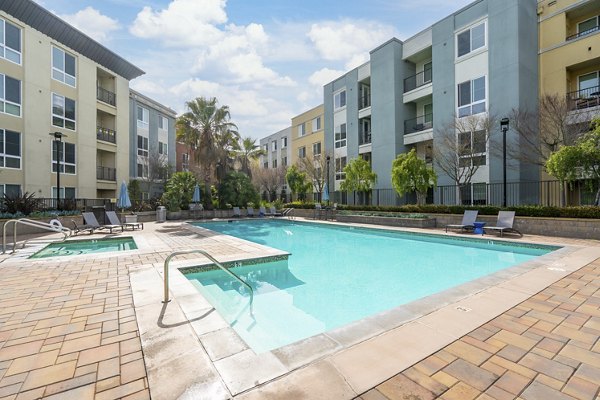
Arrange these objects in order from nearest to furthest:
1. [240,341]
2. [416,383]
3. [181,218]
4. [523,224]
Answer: [416,383] → [240,341] → [523,224] → [181,218]

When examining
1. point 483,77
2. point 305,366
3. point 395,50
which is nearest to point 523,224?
point 483,77

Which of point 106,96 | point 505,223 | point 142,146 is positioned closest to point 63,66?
point 106,96

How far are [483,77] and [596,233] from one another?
10.8 meters

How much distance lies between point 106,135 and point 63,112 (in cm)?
361

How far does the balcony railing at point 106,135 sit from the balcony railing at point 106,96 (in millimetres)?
2204

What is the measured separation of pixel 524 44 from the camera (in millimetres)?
15531

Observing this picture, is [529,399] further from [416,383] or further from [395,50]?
[395,50]

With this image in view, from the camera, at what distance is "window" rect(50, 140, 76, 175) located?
1851 cm

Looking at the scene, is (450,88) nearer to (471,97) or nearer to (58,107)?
(471,97)

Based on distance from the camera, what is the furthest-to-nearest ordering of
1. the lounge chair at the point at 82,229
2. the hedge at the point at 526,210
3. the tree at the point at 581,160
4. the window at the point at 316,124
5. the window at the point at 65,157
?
the window at the point at 316,124
the window at the point at 65,157
the lounge chair at the point at 82,229
the hedge at the point at 526,210
the tree at the point at 581,160

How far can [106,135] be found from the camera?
74.6 ft

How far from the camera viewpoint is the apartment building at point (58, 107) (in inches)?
645

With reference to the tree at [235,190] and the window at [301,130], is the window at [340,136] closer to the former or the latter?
the window at [301,130]

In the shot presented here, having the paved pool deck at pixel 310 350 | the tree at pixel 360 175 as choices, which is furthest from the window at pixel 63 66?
the paved pool deck at pixel 310 350
